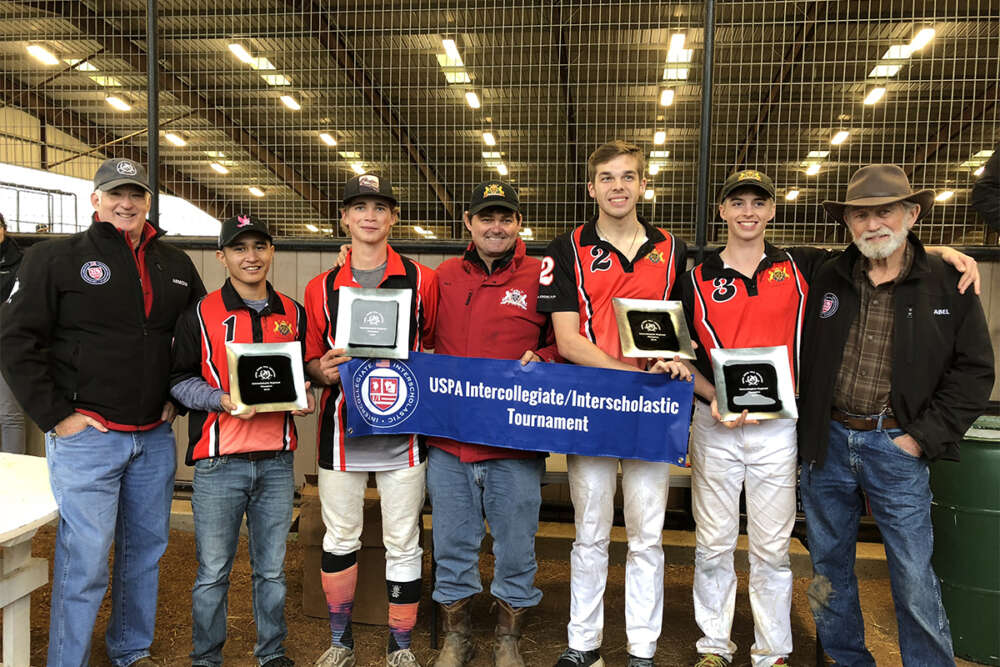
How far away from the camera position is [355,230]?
10.4 feet

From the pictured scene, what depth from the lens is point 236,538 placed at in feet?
10.2

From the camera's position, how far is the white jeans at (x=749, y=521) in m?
2.95

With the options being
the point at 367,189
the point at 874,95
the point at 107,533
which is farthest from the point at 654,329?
the point at 874,95

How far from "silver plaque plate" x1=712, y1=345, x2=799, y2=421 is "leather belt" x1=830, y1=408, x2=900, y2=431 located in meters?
0.20

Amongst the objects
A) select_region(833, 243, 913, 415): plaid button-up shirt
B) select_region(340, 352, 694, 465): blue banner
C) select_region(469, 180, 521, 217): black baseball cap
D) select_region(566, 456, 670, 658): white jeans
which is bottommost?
select_region(566, 456, 670, 658): white jeans

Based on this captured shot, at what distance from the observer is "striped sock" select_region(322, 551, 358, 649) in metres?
3.15

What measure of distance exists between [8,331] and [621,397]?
2679mm

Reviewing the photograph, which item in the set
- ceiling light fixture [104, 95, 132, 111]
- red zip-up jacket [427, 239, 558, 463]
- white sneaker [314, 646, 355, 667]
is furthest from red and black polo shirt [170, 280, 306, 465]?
ceiling light fixture [104, 95, 132, 111]

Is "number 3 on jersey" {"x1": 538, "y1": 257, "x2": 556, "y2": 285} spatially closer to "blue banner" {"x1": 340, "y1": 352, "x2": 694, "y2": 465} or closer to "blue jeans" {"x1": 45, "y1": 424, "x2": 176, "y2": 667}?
"blue banner" {"x1": 340, "y1": 352, "x2": 694, "y2": 465}

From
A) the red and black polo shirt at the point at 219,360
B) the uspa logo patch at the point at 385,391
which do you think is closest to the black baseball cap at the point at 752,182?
the uspa logo patch at the point at 385,391

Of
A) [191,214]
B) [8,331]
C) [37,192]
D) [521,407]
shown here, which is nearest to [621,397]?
[521,407]

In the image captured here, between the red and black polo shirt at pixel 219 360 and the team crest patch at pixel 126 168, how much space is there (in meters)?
0.65

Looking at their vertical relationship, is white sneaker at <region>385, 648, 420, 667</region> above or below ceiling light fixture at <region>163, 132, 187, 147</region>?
below

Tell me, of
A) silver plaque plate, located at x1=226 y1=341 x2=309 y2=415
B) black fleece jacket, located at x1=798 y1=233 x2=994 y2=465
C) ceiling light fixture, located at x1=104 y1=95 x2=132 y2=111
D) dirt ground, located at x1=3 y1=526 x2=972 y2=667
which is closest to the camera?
black fleece jacket, located at x1=798 y1=233 x2=994 y2=465
